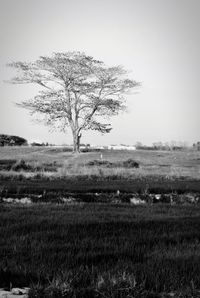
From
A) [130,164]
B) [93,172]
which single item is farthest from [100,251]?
[130,164]

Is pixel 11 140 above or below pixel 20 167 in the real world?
above

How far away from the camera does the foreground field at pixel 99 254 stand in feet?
16.7

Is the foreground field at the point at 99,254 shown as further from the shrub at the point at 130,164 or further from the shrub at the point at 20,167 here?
the shrub at the point at 130,164

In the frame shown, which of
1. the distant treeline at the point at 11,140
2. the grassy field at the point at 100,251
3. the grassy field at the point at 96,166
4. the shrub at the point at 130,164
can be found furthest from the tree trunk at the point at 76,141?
the grassy field at the point at 100,251

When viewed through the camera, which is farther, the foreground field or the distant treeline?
the distant treeline

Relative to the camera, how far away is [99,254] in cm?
667

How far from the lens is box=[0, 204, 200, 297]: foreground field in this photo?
508 cm

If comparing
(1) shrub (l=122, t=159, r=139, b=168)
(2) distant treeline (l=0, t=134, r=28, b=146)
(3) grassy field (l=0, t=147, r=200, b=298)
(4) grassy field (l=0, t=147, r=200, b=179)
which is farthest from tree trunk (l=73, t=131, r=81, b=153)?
(3) grassy field (l=0, t=147, r=200, b=298)

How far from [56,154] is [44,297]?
124 ft

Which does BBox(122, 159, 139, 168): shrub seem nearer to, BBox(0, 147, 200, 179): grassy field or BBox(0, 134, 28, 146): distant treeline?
BBox(0, 147, 200, 179): grassy field

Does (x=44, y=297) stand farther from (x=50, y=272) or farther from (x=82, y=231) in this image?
(x=82, y=231)

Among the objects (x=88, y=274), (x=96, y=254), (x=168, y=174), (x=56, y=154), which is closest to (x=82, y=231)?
(x=96, y=254)

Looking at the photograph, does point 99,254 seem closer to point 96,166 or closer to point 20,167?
point 20,167

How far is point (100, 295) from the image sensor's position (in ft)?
16.1
